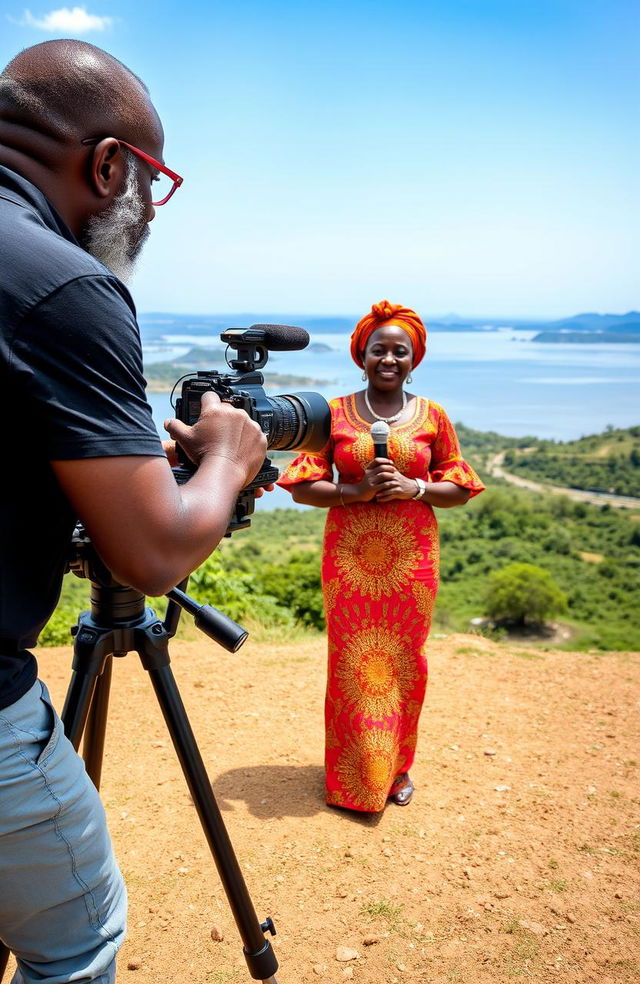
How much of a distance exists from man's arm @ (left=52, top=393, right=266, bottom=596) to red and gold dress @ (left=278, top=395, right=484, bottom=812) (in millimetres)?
2185

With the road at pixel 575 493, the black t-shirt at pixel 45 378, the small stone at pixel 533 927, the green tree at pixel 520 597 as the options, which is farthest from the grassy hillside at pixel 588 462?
the black t-shirt at pixel 45 378

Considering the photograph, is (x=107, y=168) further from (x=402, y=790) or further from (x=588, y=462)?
(x=588, y=462)

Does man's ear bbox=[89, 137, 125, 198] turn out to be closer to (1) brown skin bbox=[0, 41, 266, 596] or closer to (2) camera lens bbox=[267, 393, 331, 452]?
(1) brown skin bbox=[0, 41, 266, 596]

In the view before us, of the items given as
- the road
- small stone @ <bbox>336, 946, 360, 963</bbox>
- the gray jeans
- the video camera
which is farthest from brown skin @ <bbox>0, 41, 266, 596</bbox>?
the road

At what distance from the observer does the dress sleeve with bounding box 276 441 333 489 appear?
347 cm

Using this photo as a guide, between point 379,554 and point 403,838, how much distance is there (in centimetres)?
121

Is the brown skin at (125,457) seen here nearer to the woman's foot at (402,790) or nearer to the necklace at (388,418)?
the necklace at (388,418)

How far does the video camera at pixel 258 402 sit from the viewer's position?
1.59 meters

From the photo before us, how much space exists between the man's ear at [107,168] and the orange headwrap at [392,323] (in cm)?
230

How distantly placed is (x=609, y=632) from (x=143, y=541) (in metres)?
26.6

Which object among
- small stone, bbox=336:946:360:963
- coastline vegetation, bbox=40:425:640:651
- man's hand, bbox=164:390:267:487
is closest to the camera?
man's hand, bbox=164:390:267:487

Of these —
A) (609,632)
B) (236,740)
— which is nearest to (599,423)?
(609,632)

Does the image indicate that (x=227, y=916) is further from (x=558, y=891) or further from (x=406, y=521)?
(x=406, y=521)

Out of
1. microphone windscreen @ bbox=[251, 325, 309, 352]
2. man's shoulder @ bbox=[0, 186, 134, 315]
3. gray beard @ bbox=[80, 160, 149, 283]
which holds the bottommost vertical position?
microphone windscreen @ bbox=[251, 325, 309, 352]
